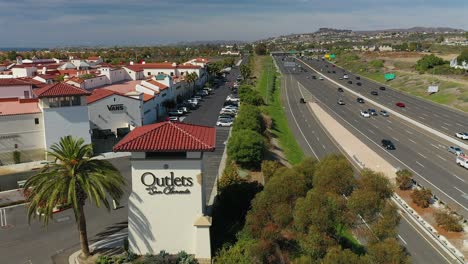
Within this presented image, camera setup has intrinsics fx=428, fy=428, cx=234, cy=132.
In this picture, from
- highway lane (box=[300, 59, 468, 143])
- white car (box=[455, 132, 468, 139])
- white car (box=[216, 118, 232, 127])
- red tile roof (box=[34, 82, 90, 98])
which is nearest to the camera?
red tile roof (box=[34, 82, 90, 98])

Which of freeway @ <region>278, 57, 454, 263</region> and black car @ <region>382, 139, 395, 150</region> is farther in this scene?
black car @ <region>382, 139, 395, 150</region>

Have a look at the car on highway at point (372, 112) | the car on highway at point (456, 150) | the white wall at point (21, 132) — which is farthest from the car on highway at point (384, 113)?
the white wall at point (21, 132)

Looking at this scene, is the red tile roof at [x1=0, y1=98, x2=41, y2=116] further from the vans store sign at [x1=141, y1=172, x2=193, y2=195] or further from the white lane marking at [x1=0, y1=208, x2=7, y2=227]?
the vans store sign at [x1=141, y1=172, x2=193, y2=195]

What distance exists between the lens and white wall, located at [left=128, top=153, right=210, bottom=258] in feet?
79.4

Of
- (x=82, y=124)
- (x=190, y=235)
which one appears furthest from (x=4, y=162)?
(x=190, y=235)

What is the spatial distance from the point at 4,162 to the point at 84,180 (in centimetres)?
2786

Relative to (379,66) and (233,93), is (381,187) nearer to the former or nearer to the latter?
(233,93)

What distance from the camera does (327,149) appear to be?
59688 mm

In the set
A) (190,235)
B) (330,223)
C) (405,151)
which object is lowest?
(405,151)

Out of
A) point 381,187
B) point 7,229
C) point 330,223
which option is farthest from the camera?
point 7,229

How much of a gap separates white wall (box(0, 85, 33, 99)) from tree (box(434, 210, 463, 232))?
53702mm

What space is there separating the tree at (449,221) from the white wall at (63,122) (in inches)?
1468

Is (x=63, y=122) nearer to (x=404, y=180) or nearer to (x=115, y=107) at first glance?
(x=115, y=107)

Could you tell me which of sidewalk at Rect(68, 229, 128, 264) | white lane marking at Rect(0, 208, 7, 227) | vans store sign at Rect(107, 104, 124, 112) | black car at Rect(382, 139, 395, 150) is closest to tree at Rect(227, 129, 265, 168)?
sidewalk at Rect(68, 229, 128, 264)
